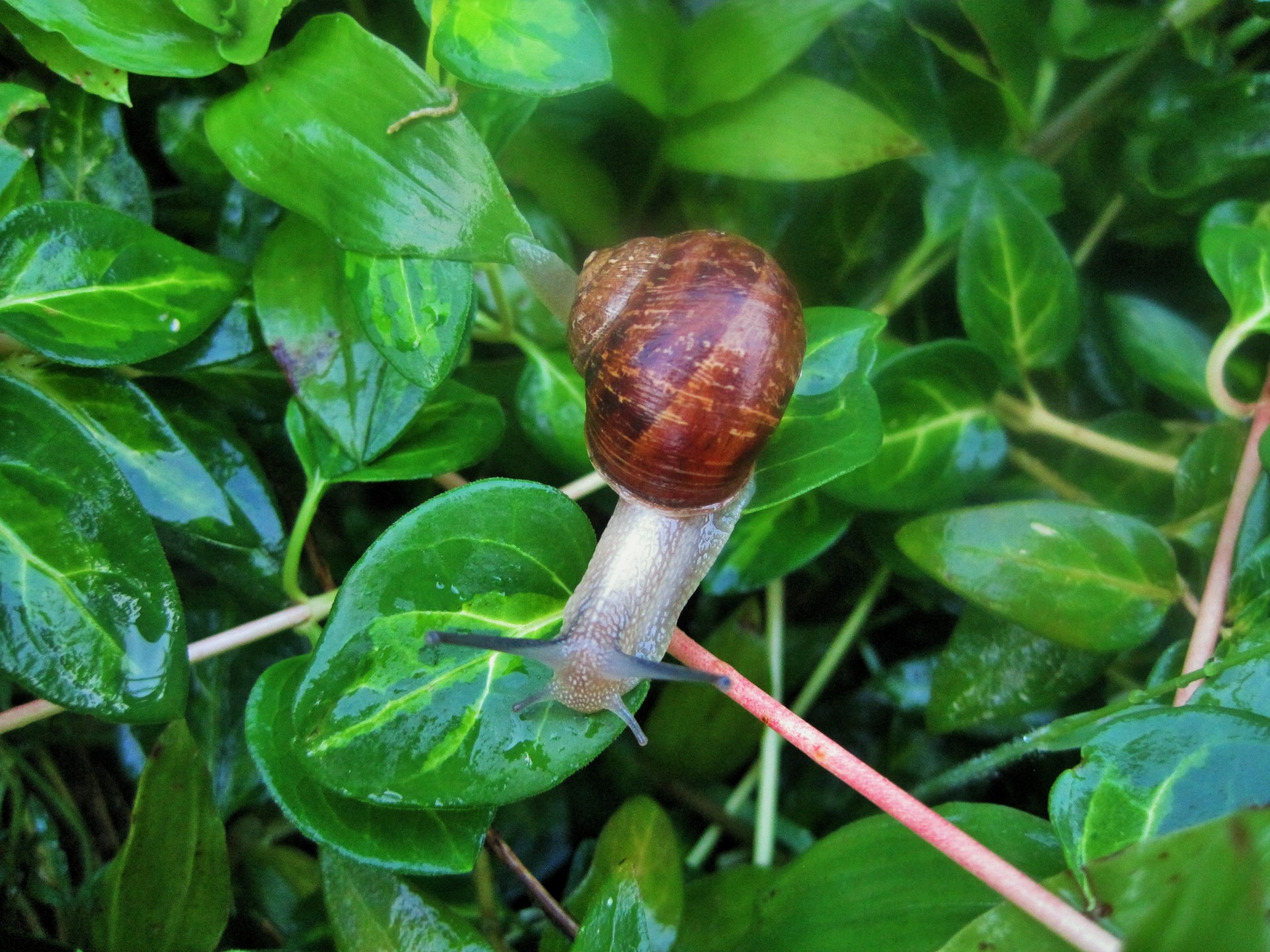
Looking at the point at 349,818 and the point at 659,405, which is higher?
the point at 659,405

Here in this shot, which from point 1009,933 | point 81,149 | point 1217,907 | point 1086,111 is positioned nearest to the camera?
point 1217,907

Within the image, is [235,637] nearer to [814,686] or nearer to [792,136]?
[814,686]

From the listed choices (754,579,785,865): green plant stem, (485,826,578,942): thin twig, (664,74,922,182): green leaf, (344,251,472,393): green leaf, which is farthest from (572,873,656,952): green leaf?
(664,74,922,182): green leaf

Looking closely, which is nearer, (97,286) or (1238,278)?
(97,286)

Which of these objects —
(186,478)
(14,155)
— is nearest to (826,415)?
(186,478)

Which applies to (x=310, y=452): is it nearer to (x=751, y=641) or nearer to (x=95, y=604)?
(x=95, y=604)

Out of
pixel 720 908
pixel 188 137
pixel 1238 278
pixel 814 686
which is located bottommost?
pixel 720 908

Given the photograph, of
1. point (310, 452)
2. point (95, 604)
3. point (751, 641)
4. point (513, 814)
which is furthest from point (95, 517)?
point (751, 641)

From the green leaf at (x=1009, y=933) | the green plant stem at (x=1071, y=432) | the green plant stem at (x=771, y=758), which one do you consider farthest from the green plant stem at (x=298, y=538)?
the green plant stem at (x=1071, y=432)
